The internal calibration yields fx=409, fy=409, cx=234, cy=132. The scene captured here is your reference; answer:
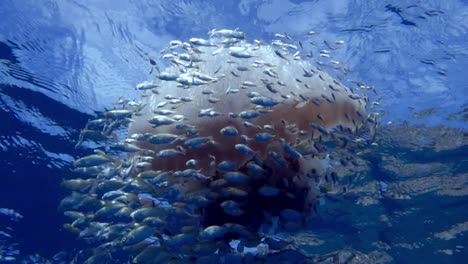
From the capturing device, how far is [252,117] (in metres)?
5.37

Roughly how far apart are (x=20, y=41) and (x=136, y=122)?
5.75m

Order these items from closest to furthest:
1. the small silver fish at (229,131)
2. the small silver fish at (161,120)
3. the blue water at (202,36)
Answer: the small silver fish at (229,131) → the small silver fish at (161,120) → the blue water at (202,36)

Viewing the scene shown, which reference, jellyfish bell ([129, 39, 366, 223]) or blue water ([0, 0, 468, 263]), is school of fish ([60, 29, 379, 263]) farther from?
blue water ([0, 0, 468, 263])

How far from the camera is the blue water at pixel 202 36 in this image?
9602 mm

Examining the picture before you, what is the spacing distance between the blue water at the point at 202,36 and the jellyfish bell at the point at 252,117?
3.86 metres

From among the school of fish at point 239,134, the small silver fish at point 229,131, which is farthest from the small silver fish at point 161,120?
the small silver fish at point 229,131

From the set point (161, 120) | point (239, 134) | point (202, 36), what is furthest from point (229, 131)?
point (202, 36)

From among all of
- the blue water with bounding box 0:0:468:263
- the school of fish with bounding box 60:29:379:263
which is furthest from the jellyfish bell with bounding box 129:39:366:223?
the blue water with bounding box 0:0:468:263

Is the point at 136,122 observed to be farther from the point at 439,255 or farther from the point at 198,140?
the point at 439,255

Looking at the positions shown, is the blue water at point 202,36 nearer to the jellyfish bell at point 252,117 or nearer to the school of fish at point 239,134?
the school of fish at point 239,134

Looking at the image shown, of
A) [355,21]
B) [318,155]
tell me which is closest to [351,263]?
[355,21]

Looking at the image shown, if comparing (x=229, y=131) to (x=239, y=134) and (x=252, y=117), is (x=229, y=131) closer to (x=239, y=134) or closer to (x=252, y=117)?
(x=239, y=134)

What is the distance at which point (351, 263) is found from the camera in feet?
71.8

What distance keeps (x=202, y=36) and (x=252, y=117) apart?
5402mm
